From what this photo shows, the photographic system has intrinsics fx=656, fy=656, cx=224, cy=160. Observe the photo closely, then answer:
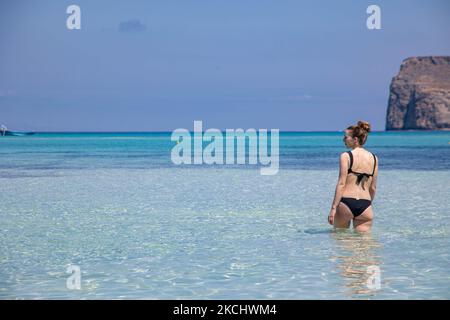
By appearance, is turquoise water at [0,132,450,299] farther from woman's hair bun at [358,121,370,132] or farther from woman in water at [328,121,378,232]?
woman's hair bun at [358,121,370,132]

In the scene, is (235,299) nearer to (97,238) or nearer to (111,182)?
(97,238)

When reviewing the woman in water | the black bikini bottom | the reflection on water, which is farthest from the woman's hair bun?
the reflection on water

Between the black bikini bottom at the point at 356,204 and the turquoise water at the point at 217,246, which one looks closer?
the turquoise water at the point at 217,246

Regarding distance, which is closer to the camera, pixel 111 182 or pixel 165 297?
pixel 165 297

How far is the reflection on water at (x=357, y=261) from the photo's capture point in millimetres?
7889

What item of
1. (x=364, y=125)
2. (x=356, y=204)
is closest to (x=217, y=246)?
(x=356, y=204)

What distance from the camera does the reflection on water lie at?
789cm

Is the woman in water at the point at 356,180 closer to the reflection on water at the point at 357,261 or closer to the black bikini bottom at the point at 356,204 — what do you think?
the black bikini bottom at the point at 356,204

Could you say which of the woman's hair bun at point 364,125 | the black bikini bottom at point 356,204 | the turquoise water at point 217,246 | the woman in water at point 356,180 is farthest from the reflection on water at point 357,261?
the woman's hair bun at point 364,125

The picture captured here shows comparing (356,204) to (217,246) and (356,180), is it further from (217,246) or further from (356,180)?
(217,246)

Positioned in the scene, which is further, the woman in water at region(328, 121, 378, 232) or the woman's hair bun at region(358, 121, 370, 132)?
the woman in water at region(328, 121, 378, 232)

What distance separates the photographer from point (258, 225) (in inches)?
528
